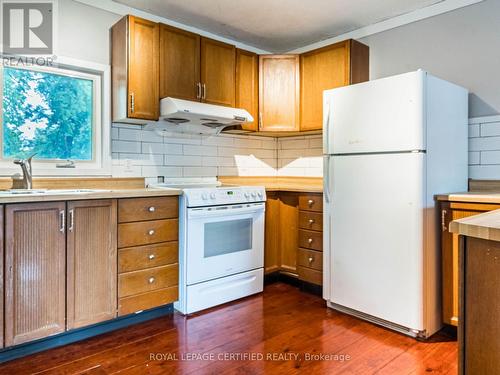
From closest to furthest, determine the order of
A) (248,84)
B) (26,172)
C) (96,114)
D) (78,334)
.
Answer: (78,334) → (26,172) → (96,114) → (248,84)

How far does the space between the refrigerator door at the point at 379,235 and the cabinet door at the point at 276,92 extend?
1.01m

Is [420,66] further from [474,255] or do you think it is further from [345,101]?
[474,255]

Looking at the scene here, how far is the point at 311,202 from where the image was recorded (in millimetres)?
2994

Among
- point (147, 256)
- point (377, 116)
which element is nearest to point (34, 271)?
point (147, 256)

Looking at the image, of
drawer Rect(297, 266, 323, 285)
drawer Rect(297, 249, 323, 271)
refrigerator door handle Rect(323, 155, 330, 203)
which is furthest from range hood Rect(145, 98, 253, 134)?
drawer Rect(297, 266, 323, 285)

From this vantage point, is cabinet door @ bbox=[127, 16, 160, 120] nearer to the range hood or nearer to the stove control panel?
the range hood

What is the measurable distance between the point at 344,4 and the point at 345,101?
88 cm

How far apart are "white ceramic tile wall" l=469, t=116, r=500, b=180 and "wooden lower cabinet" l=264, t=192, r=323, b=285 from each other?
3.69ft

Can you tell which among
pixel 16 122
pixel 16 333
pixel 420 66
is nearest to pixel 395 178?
pixel 420 66

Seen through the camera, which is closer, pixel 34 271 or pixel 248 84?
pixel 34 271

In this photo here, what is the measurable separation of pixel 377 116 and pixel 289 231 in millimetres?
1354

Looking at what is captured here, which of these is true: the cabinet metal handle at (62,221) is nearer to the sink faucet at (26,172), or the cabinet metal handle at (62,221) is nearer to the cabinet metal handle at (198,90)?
the sink faucet at (26,172)

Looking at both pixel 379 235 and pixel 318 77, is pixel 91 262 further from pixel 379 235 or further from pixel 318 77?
pixel 318 77

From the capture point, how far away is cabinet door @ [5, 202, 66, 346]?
74.6 inches
